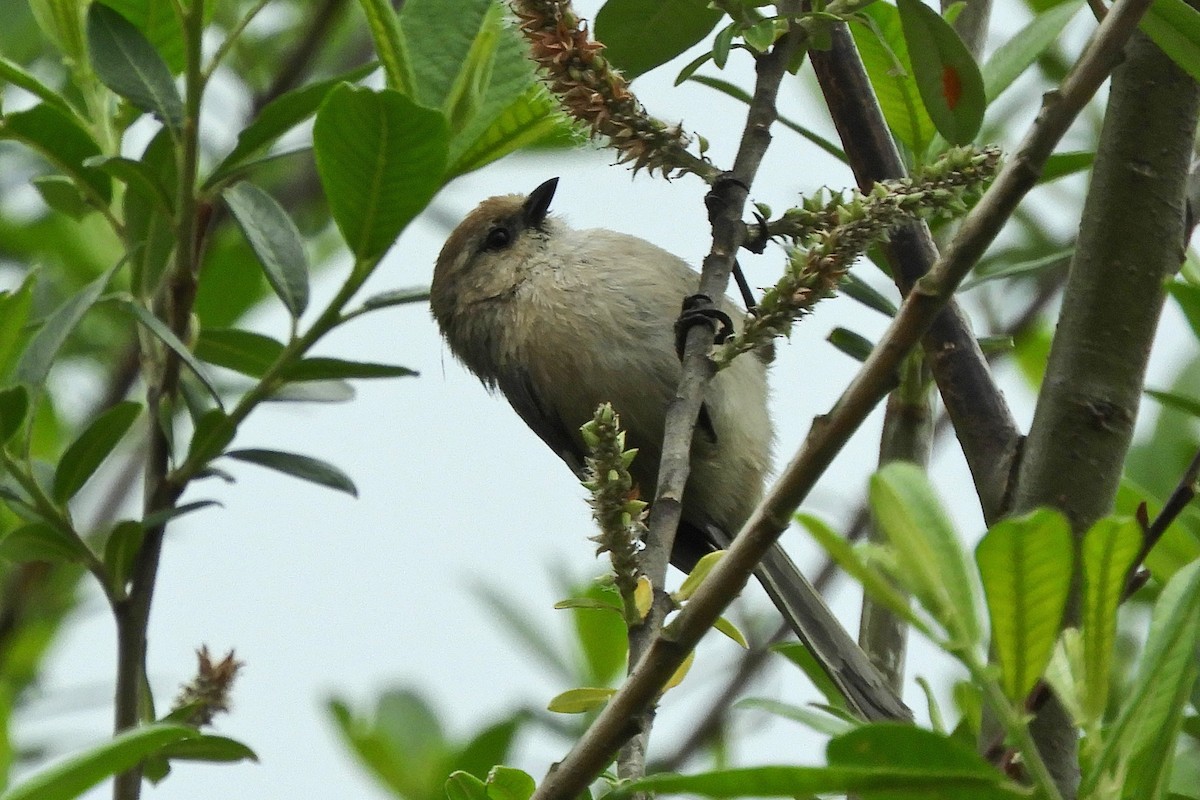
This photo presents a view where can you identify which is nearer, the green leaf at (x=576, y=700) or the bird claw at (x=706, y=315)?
the green leaf at (x=576, y=700)

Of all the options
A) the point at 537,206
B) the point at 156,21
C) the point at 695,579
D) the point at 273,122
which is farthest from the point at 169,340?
the point at 537,206

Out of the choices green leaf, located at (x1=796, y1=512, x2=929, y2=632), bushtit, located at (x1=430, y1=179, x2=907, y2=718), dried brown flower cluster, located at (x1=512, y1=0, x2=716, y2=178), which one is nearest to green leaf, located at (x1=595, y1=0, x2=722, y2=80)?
dried brown flower cluster, located at (x1=512, y1=0, x2=716, y2=178)

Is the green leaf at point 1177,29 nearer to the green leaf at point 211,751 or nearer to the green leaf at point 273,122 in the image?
the green leaf at point 273,122

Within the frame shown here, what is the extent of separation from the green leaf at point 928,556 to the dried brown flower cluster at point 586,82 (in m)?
0.89

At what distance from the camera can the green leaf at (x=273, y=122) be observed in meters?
2.58

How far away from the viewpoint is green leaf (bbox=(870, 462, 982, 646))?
1158 mm

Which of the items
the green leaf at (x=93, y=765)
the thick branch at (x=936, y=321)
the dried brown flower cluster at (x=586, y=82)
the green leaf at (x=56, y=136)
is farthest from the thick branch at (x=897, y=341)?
the green leaf at (x=56, y=136)

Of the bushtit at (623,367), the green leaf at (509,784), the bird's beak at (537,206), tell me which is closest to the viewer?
the green leaf at (509,784)

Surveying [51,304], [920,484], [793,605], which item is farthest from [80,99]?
[920,484]

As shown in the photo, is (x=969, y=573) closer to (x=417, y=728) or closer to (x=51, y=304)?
(x=417, y=728)

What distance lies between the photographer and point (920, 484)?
3.90 ft

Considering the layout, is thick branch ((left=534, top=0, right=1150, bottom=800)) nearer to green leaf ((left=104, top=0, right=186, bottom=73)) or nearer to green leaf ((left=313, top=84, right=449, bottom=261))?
green leaf ((left=313, top=84, right=449, bottom=261))

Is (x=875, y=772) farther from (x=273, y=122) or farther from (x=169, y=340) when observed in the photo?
(x=273, y=122)

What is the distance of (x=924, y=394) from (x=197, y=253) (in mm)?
1346
